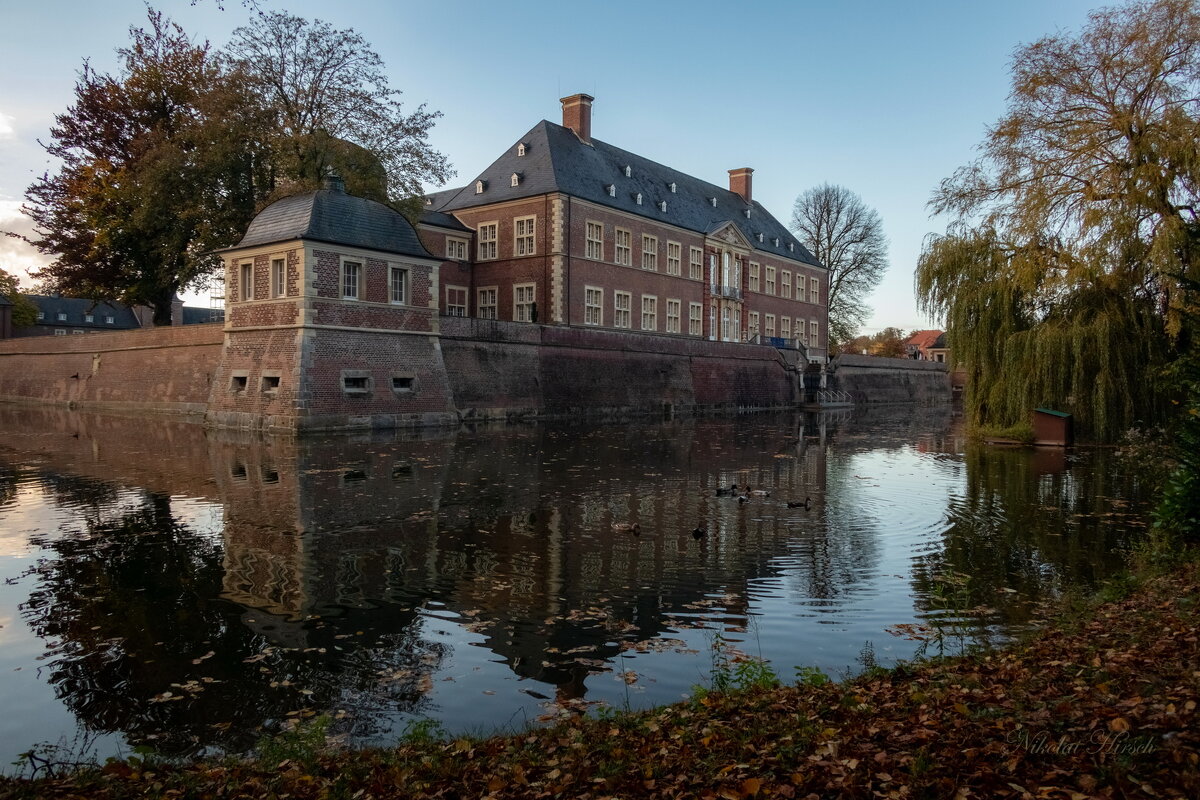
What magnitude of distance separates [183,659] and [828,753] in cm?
441

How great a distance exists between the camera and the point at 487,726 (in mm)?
4617

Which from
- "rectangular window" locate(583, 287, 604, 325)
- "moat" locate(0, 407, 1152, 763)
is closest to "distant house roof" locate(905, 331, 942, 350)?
"rectangular window" locate(583, 287, 604, 325)

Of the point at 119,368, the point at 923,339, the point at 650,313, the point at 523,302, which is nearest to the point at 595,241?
the point at 523,302

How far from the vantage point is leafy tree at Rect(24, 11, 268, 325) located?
28766 millimetres

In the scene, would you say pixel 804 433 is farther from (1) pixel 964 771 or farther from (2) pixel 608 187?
(1) pixel 964 771

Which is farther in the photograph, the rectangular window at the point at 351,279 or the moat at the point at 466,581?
the rectangular window at the point at 351,279

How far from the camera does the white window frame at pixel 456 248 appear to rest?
40.1m

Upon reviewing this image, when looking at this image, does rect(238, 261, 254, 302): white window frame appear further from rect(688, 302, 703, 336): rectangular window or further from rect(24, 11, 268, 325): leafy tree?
rect(688, 302, 703, 336): rectangular window

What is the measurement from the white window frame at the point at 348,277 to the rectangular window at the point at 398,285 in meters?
1.00

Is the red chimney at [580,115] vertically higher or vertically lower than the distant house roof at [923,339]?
higher

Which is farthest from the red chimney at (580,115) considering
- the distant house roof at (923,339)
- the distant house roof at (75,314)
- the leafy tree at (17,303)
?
the distant house roof at (923,339)

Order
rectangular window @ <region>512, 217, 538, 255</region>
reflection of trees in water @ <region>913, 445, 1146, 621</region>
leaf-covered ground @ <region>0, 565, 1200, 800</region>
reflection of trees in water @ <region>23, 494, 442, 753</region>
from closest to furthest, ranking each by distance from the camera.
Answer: leaf-covered ground @ <region>0, 565, 1200, 800</region>
reflection of trees in water @ <region>23, 494, 442, 753</region>
reflection of trees in water @ <region>913, 445, 1146, 621</region>
rectangular window @ <region>512, 217, 538, 255</region>

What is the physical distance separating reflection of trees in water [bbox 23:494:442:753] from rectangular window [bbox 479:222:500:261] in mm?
33307

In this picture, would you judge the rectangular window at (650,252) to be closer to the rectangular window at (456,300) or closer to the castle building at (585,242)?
the castle building at (585,242)
